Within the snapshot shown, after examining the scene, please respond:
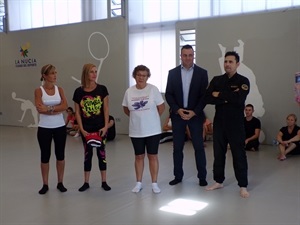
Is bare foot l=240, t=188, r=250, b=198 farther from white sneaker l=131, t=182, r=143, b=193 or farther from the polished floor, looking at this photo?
white sneaker l=131, t=182, r=143, b=193

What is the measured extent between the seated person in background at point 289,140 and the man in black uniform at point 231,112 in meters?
1.95

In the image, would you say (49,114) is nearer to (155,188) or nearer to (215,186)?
(155,188)

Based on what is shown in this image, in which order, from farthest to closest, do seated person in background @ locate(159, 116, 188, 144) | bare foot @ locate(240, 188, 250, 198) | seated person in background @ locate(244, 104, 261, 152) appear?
seated person in background @ locate(159, 116, 188, 144) < seated person in background @ locate(244, 104, 261, 152) < bare foot @ locate(240, 188, 250, 198)

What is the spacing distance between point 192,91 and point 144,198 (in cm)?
121

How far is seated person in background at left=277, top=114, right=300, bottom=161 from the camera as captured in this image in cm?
543

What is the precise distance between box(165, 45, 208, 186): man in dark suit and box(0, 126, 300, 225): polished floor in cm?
43

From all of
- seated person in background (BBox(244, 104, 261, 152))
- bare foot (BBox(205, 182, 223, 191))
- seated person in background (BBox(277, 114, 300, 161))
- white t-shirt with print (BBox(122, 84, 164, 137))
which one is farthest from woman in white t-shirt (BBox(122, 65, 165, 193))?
seated person in background (BBox(244, 104, 261, 152))

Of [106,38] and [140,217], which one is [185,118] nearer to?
[140,217]

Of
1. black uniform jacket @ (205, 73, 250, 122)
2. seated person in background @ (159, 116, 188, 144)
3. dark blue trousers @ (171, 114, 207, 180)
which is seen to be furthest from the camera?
seated person in background @ (159, 116, 188, 144)

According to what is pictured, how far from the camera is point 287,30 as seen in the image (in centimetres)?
624

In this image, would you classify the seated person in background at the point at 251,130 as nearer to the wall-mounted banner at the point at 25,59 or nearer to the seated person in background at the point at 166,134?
the seated person in background at the point at 166,134

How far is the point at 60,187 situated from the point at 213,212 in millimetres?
1632

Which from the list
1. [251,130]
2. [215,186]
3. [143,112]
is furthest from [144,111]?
[251,130]

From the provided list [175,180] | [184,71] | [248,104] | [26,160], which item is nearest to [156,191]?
[175,180]
